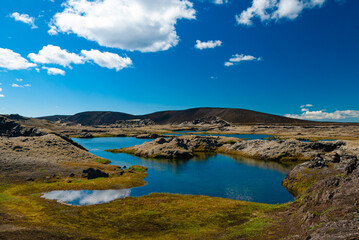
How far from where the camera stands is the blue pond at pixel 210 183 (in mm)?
54812

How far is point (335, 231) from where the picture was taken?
2047 cm

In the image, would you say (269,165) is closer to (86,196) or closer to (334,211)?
(334,211)

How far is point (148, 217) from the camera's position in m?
40.1

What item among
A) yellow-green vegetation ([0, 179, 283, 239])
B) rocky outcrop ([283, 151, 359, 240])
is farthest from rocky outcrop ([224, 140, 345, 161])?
yellow-green vegetation ([0, 179, 283, 239])

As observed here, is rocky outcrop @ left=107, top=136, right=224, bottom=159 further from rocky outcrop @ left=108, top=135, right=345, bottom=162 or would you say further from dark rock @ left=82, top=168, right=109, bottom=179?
dark rock @ left=82, top=168, right=109, bottom=179

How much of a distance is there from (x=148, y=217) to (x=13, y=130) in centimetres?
12588

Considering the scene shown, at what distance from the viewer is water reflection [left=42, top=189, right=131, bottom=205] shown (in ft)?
167

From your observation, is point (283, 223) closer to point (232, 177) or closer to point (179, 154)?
point (232, 177)

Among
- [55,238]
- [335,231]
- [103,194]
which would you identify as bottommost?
[103,194]

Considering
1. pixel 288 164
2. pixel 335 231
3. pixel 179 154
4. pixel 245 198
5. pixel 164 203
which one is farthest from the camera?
pixel 179 154

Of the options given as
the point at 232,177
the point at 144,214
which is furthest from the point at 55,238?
the point at 232,177

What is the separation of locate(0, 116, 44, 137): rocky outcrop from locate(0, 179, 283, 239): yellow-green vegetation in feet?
286

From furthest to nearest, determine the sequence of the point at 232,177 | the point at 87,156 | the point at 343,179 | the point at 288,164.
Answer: the point at 87,156 → the point at 288,164 → the point at 232,177 → the point at 343,179

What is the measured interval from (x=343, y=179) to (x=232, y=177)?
44.5m
